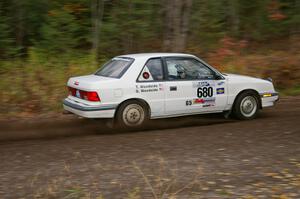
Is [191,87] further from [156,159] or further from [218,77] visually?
[156,159]

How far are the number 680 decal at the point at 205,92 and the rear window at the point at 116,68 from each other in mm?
1571

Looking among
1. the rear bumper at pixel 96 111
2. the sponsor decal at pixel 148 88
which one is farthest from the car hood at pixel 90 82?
the sponsor decal at pixel 148 88

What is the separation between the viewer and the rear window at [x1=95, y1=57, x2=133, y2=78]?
9.57m

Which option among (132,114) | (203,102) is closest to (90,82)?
(132,114)

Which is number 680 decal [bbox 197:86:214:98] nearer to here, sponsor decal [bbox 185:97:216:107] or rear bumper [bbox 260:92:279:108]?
sponsor decal [bbox 185:97:216:107]

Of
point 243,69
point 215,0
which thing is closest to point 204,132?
point 243,69

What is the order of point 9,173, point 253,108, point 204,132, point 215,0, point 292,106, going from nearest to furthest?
point 9,173 → point 204,132 → point 253,108 → point 292,106 → point 215,0

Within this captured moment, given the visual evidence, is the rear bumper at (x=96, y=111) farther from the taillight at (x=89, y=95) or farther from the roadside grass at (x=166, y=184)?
the roadside grass at (x=166, y=184)

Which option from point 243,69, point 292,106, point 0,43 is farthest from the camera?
point 0,43

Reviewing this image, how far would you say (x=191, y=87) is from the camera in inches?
389

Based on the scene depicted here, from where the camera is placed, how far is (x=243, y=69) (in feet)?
51.8

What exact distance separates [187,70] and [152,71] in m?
0.79

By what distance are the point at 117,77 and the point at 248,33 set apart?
18280 mm

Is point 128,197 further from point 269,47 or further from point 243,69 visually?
point 269,47
